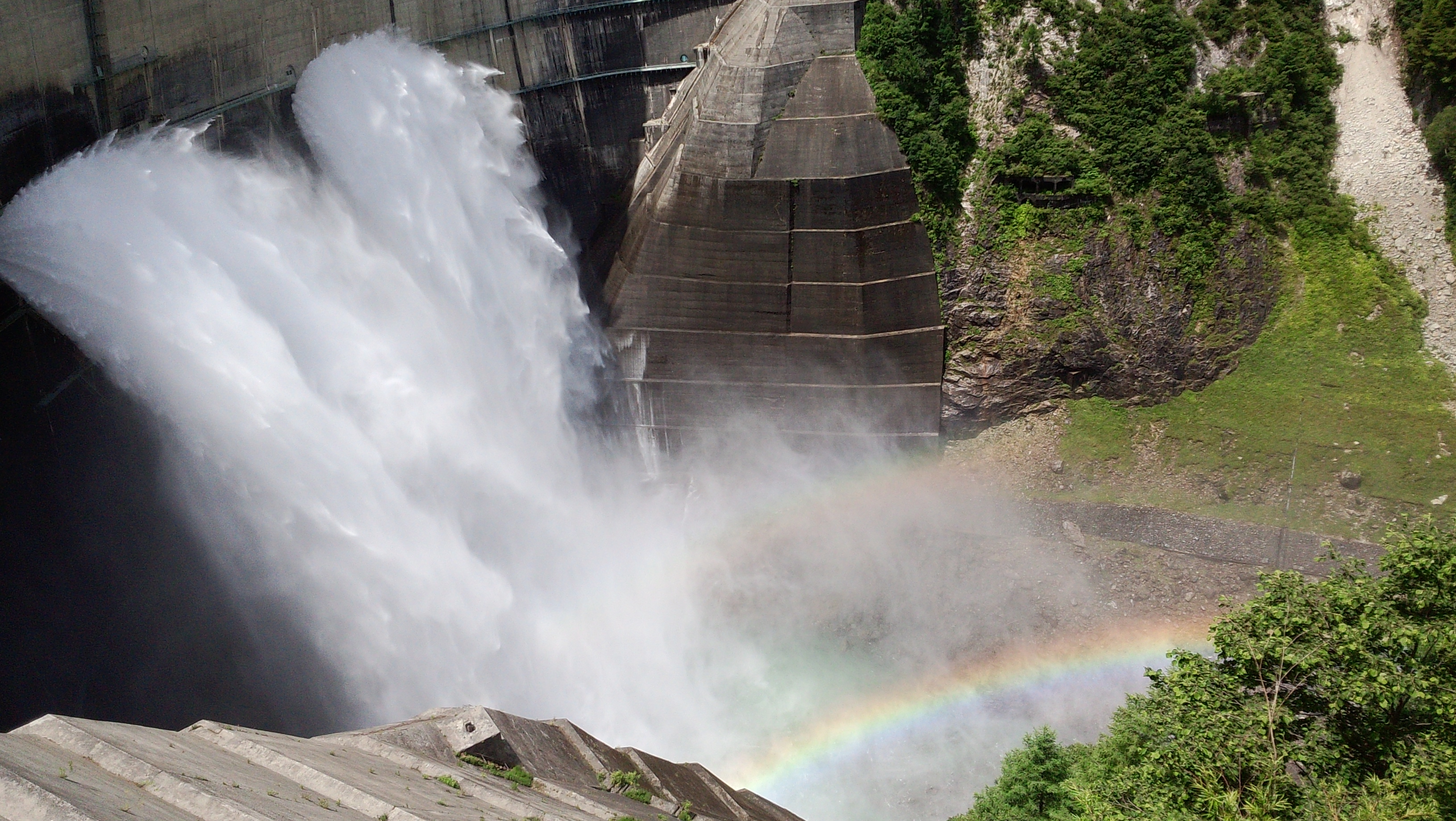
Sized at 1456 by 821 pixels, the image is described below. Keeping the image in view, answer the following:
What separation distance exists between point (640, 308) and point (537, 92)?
6165mm

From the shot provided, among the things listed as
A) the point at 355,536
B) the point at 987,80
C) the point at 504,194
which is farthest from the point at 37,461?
the point at 987,80

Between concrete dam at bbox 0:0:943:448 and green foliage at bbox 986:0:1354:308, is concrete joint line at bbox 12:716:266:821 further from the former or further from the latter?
green foliage at bbox 986:0:1354:308

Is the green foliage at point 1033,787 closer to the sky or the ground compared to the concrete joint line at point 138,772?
closer to the ground

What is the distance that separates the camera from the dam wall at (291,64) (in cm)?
1886

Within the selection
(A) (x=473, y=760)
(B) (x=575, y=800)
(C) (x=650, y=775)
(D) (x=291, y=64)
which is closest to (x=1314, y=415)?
(C) (x=650, y=775)

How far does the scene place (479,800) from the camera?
508 inches

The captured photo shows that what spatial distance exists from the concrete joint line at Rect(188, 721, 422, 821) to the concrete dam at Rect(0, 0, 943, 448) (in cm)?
1643

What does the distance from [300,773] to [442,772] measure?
1.81 metres

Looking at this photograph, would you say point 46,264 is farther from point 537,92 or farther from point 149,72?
point 537,92

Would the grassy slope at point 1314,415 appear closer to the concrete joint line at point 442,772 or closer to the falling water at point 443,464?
the falling water at point 443,464

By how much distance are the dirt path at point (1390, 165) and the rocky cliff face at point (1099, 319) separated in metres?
2.83

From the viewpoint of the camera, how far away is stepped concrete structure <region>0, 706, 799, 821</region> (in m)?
10.3

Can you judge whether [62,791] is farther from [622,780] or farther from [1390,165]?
[1390,165]

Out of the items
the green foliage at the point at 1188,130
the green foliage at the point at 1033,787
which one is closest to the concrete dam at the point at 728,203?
the green foliage at the point at 1188,130
